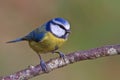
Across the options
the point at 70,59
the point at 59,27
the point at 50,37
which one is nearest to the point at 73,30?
the point at 50,37

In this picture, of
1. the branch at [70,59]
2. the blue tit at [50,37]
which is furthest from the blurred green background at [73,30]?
the branch at [70,59]

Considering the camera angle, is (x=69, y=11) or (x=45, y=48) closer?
(x=45, y=48)

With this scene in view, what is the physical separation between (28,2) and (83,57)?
15.1ft

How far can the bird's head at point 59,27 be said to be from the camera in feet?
11.7

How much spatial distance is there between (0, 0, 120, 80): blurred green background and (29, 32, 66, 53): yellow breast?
79.2 inches

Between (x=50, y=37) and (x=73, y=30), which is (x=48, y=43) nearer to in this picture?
(x=50, y=37)

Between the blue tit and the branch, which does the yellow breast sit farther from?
the branch

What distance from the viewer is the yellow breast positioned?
12.1ft

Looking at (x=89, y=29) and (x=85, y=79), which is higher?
(x=89, y=29)

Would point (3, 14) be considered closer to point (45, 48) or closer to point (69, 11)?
point (69, 11)

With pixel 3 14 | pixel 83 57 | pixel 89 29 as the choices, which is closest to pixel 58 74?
pixel 89 29

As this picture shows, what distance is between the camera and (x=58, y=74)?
592cm

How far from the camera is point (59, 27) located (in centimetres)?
363

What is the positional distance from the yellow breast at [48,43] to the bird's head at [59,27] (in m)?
0.03
